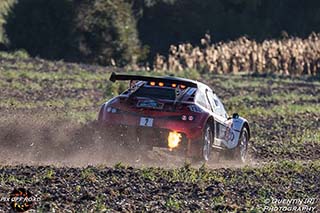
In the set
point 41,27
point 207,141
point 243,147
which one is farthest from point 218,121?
point 41,27

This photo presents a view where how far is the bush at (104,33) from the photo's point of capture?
44.4 metres

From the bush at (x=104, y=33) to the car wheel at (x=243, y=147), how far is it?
82.5ft

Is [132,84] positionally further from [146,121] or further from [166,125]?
[166,125]

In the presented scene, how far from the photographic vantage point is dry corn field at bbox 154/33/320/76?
1785 inches

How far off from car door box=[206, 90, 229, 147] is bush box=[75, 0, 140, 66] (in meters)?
26.5

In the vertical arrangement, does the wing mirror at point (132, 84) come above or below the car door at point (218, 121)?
above

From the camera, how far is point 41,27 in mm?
45656

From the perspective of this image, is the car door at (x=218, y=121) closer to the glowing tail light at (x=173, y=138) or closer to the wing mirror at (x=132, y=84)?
the glowing tail light at (x=173, y=138)

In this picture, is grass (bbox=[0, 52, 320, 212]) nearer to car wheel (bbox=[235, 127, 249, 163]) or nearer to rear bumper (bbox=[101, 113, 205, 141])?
car wheel (bbox=[235, 127, 249, 163])

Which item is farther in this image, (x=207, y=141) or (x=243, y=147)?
(x=243, y=147)

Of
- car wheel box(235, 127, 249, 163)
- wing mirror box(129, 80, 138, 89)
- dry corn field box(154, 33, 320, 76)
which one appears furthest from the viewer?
dry corn field box(154, 33, 320, 76)

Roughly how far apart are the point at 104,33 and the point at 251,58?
6595 millimetres

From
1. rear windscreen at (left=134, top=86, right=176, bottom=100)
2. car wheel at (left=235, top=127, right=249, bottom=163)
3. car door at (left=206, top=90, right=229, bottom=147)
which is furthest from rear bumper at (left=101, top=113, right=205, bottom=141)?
car wheel at (left=235, top=127, right=249, bottom=163)

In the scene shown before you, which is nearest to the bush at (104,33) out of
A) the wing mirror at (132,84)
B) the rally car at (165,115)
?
the wing mirror at (132,84)
